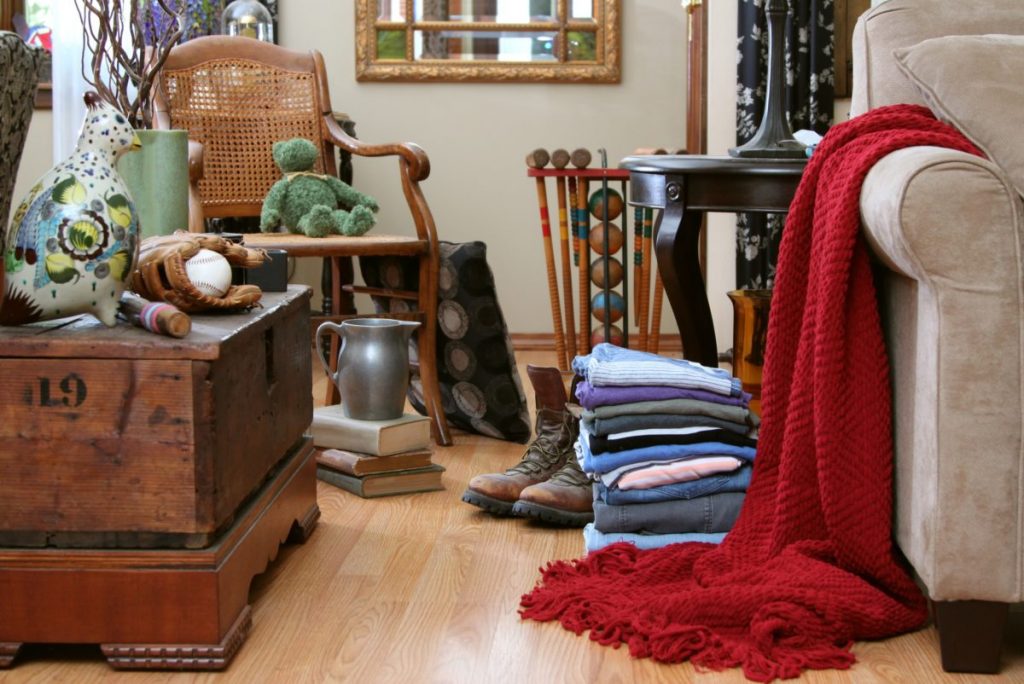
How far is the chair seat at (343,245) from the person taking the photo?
9.66ft

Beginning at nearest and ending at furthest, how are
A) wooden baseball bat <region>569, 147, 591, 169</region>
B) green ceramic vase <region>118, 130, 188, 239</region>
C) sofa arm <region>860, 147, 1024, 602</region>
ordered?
sofa arm <region>860, 147, 1024, 602</region> → green ceramic vase <region>118, 130, 188, 239</region> → wooden baseball bat <region>569, 147, 591, 169</region>

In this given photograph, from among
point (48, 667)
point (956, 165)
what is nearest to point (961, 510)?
point (956, 165)

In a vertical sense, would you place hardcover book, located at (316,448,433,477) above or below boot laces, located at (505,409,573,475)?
below

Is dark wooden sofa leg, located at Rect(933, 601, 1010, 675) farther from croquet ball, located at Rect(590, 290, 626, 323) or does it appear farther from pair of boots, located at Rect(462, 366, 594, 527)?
croquet ball, located at Rect(590, 290, 626, 323)

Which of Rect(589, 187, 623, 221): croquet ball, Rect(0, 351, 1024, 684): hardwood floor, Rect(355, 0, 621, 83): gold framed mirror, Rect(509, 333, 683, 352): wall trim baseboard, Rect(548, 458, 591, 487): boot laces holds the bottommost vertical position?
Rect(0, 351, 1024, 684): hardwood floor

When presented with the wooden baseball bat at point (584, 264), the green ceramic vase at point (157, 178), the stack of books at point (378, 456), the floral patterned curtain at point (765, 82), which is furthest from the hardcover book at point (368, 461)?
the floral patterned curtain at point (765, 82)

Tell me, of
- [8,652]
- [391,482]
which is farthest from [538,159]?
[8,652]

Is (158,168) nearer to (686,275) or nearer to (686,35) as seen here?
(686,275)

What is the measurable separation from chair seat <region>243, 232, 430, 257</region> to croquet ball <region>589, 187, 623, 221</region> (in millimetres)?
897

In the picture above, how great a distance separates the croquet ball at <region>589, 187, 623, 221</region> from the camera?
3840 millimetres

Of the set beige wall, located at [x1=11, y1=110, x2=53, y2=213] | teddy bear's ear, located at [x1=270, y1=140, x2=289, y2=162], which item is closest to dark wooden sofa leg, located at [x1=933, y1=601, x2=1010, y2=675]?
teddy bear's ear, located at [x1=270, y1=140, x2=289, y2=162]

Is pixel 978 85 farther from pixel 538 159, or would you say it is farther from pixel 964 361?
pixel 538 159

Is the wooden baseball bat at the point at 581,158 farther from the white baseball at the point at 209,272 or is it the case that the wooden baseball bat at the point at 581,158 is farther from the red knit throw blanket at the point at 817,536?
the white baseball at the point at 209,272

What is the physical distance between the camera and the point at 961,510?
64.1 inches
